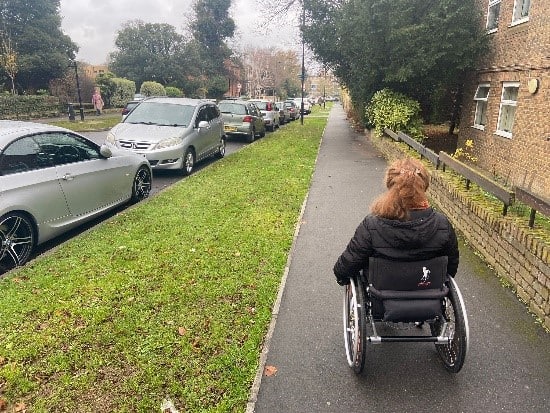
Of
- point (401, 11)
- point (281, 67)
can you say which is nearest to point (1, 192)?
point (401, 11)

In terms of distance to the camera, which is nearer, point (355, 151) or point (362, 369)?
point (362, 369)

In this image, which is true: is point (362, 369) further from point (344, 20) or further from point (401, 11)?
point (344, 20)

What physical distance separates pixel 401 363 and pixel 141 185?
5.98 meters

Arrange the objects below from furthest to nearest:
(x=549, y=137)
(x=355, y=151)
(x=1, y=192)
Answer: (x=355, y=151) → (x=549, y=137) → (x=1, y=192)

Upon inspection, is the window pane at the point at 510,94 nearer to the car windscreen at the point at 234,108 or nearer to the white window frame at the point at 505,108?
the white window frame at the point at 505,108

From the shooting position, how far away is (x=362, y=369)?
9.77 ft

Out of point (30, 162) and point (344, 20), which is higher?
point (344, 20)

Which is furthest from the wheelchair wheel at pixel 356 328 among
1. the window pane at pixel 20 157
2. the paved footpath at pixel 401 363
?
the window pane at pixel 20 157

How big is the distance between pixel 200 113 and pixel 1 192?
7306mm

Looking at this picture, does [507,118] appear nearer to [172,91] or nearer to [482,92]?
[482,92]

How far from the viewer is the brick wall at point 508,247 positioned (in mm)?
3695

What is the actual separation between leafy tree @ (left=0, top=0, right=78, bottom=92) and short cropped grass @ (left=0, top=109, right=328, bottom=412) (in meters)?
29.4

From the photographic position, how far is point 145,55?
42938 millimetres

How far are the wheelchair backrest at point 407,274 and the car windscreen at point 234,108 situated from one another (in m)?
15.6
